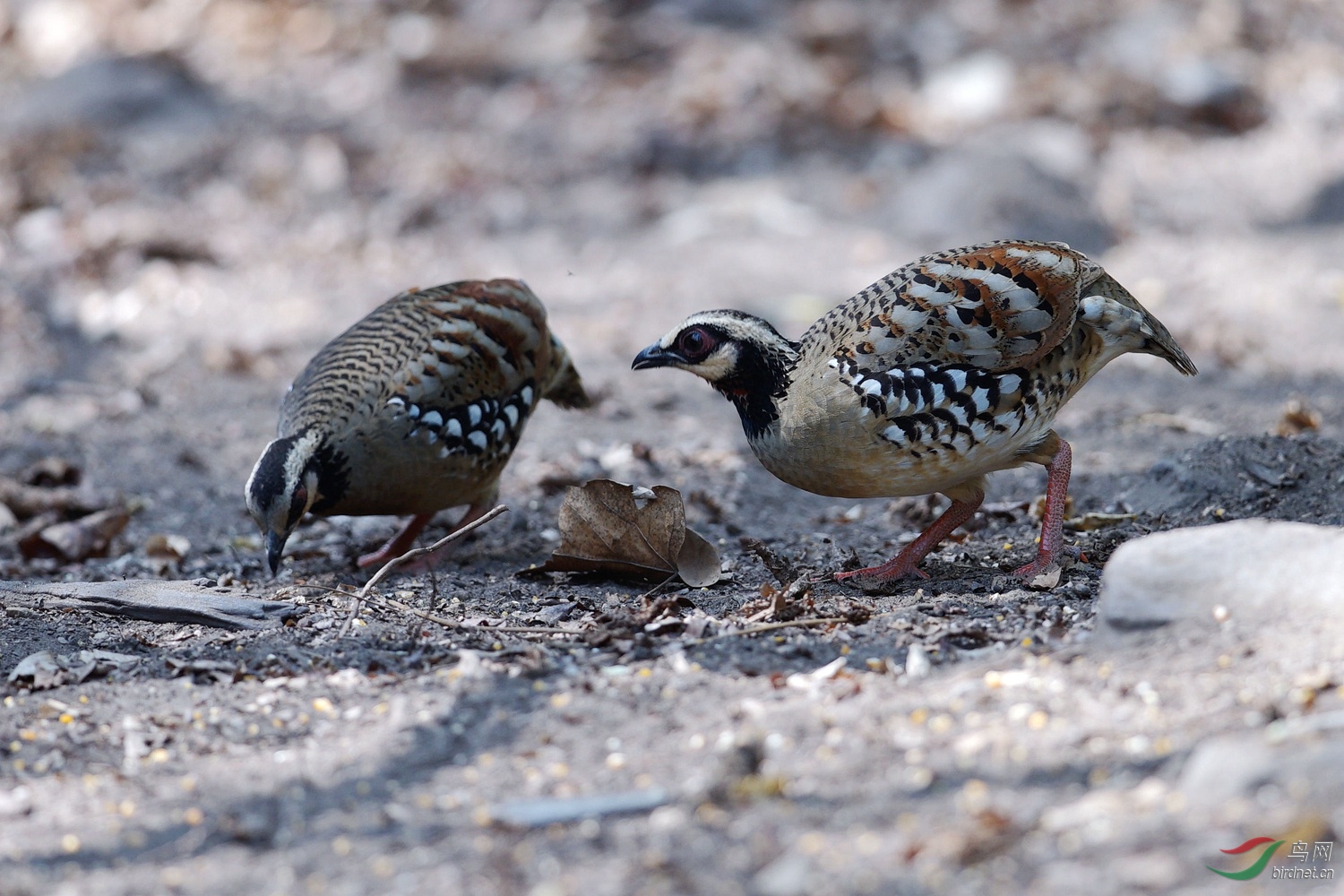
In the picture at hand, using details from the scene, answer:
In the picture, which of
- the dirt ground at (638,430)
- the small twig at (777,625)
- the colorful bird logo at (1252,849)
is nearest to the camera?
the colorful bird logo at (1252,849)

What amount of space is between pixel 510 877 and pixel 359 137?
1227 cm

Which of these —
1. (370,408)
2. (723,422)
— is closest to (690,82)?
(723,422)

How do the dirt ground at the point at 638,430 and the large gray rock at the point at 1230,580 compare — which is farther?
the large gray rock at the point at 1230,580

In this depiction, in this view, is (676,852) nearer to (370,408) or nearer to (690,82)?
(370,408)

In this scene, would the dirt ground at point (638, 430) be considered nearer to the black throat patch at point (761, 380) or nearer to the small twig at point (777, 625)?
the small twig at point (777, 625)

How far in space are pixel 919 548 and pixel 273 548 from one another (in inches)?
98.1

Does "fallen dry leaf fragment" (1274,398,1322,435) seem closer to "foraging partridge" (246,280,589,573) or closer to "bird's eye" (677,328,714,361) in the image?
"bird's eye" (677,328,714,361)

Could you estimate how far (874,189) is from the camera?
40.9 ft

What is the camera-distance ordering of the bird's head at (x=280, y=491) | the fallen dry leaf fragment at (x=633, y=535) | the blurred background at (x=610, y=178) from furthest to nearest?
the blurred background at (x=610, y=178) < the bird's head at (x=280, y=491) < the fallen dry leaf fragment at (x=633, y=535)

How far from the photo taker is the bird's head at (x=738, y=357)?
5137 mm

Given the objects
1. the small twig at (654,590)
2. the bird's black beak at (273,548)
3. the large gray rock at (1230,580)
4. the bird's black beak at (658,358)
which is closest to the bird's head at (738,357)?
the bird's black beak at (658,358)

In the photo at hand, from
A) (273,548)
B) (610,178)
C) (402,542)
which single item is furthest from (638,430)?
(610,178)

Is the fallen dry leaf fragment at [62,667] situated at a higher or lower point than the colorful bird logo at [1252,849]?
lower

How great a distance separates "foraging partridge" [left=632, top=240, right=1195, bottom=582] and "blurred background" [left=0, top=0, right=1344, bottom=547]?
2427 millimetres
